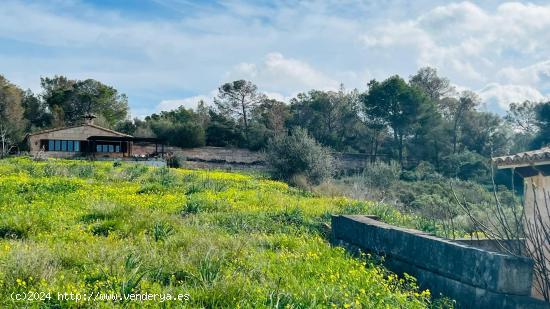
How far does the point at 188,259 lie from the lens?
231 inches

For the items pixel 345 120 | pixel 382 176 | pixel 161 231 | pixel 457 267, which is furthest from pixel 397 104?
pixel 457 267

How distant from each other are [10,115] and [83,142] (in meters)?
10.8

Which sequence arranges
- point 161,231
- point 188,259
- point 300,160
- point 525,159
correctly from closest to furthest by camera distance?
point 188,259
point 525,159
point 161,231
point 300,160

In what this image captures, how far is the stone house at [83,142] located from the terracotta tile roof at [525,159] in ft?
117

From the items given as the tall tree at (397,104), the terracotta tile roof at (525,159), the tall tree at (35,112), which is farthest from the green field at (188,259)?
the tall tree at (35,112)

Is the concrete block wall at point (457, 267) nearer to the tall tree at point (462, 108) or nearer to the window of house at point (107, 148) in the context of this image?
the window of house at point (107, 148)

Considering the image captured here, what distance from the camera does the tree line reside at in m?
46.4

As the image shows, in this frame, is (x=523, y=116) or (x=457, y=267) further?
(x=523, y=116)

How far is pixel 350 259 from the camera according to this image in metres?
6.86

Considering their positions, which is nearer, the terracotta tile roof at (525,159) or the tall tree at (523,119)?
the terracotta tile roof at (525,159)

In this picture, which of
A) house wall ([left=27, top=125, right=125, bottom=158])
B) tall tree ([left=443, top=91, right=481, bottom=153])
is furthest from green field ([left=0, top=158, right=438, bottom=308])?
tall tree ([left=443, top=91, right=481, bottom=153])

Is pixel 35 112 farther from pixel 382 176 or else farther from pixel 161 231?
pixel 161 231

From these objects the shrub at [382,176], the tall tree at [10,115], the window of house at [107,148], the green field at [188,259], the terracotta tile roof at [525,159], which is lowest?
the shrub at [382,176]

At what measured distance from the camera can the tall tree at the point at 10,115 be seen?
47750 mm
